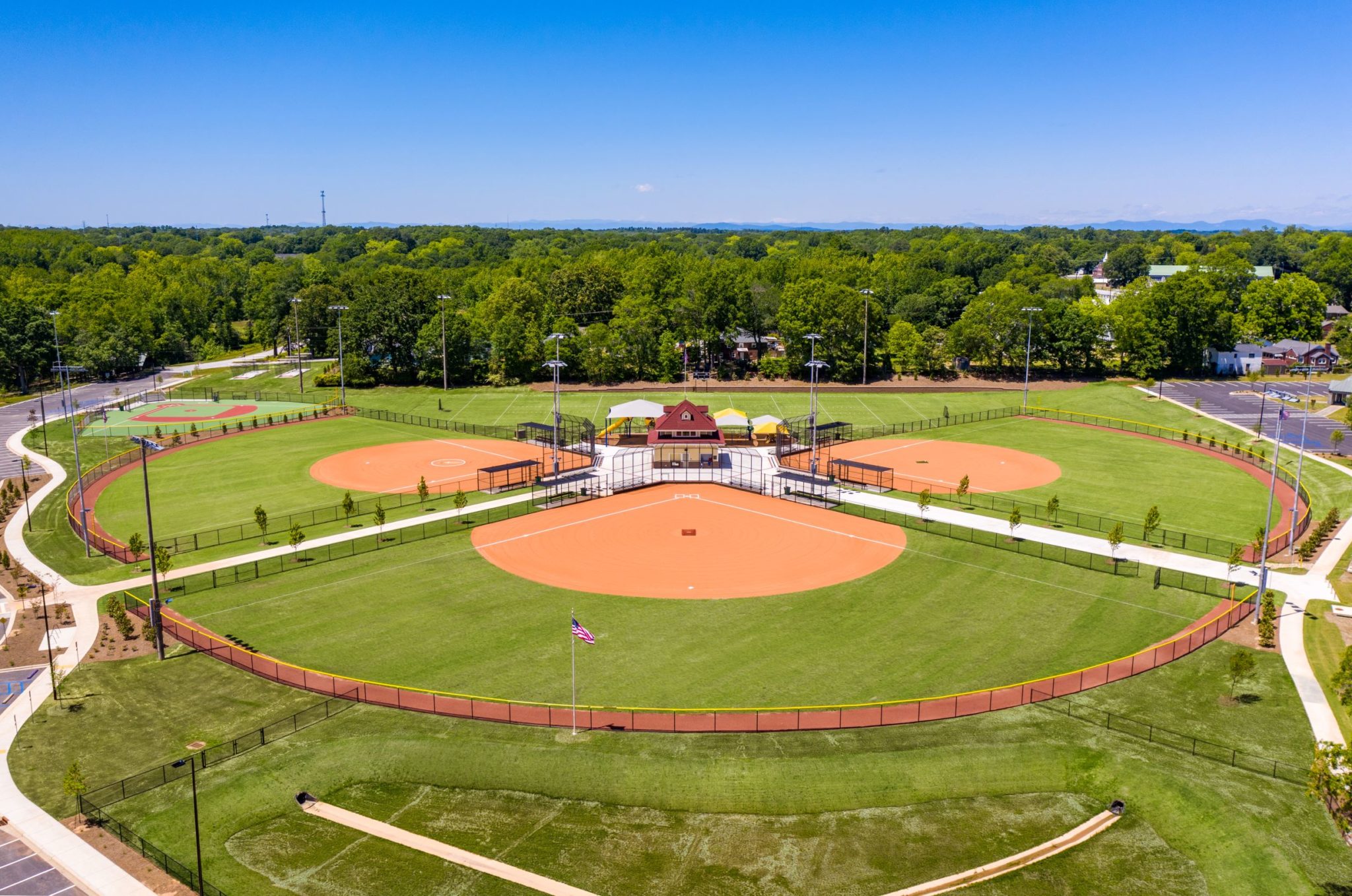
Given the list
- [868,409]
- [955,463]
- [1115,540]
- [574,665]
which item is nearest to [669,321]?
[868,409]

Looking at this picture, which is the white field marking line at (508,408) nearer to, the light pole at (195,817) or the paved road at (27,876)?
the light pole at (195,817)

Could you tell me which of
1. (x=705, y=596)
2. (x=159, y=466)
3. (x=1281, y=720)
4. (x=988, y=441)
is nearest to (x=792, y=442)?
(x=988, y=441)

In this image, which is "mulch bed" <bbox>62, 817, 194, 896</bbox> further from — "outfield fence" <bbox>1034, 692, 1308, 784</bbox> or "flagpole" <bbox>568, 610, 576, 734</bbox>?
"outfield fence" <bbox>1034, 692, 1308, 784</bbox>

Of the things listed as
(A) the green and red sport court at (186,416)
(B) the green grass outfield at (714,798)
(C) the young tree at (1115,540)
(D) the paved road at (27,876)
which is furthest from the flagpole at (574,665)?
(A) the green and red sport court at (186,416)

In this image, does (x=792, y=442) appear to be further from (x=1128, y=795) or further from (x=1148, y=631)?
(x=1128, y=795)

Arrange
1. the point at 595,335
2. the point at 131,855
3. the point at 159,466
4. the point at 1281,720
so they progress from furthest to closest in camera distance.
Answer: the point at 595,335, the point at 159,466, the point at 1281,720, the point at 131,855
